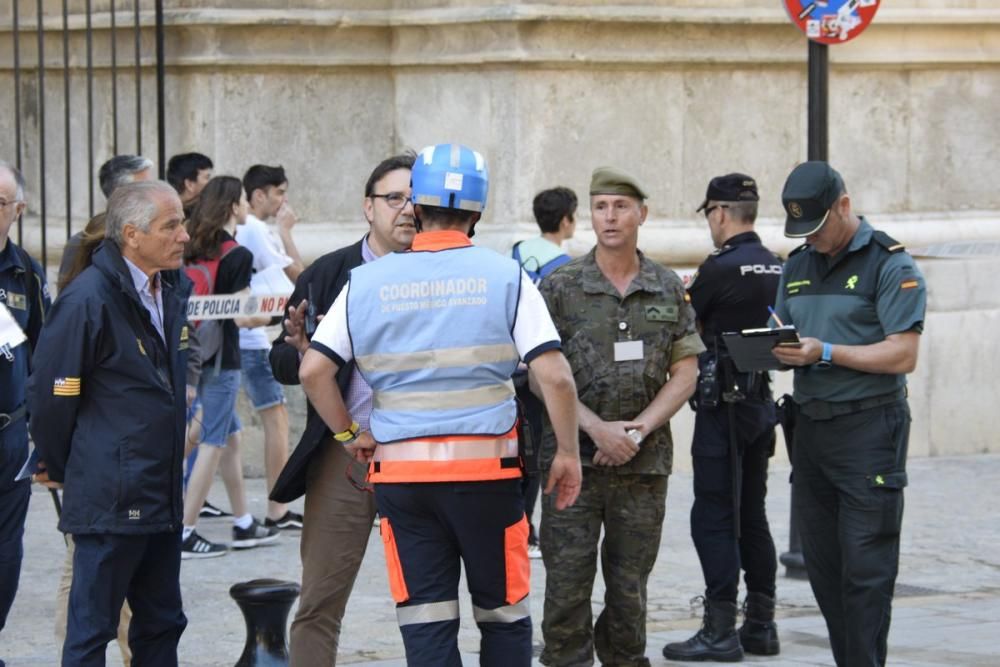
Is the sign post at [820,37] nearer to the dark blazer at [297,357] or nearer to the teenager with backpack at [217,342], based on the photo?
the teenager with backpack at [217,342]

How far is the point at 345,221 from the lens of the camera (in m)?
12.4

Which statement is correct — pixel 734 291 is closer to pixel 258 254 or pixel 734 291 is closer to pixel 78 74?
pixel 258 254

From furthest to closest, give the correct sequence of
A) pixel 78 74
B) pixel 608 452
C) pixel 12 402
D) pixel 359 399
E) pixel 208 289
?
pixel 78 74 → pixel 208 289 → pixel 12 402 → pixel 608 452 → pixel 359 399

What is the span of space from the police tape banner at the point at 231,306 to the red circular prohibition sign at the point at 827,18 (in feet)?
Answer: 9.08

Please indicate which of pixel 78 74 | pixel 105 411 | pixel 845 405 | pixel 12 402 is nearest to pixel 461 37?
pixel 78 74

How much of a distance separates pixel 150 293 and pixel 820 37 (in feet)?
13.7

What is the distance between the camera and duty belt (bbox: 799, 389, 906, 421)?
6.64m

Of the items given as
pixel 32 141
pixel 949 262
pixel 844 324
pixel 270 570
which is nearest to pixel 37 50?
pixel 32 141

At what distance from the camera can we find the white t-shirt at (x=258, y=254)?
10.3 meters

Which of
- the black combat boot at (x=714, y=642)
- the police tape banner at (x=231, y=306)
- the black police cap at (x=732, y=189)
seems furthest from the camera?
the police tape banner at (x=231, y=306)

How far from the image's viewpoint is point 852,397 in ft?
21.8

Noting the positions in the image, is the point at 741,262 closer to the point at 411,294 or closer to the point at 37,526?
the point at 411,294

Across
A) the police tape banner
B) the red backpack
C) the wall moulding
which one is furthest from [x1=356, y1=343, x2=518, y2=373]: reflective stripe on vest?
the wall moulding

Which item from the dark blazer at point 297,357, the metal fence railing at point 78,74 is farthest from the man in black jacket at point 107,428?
the metal fence railing at point 78,74
